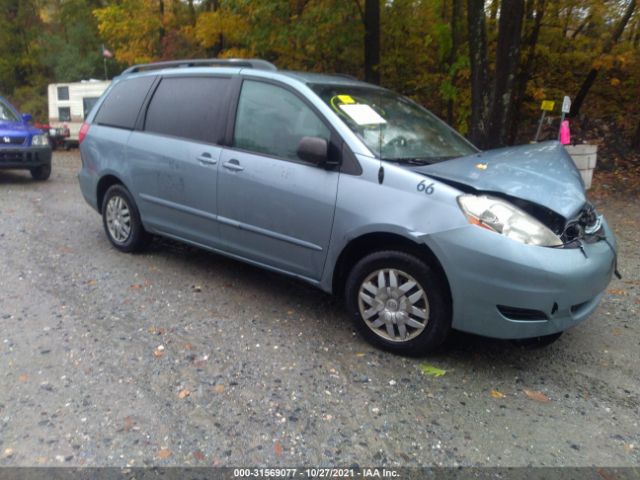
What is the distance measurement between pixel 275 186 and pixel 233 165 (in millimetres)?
503

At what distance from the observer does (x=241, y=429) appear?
290 cm

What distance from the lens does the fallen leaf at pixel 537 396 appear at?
10.6 feet

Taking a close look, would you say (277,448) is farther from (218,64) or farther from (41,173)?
(41,173)

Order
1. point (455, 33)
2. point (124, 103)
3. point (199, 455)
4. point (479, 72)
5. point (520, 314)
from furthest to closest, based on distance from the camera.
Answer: point (455, 33) → point (479, 72) → point (124, 103) → point (520, 314) → point (199, 455)

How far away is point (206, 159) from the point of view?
A: 4613 mm

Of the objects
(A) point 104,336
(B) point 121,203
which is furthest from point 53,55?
(A) point 104,336

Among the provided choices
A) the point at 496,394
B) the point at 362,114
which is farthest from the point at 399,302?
the point at 362,114

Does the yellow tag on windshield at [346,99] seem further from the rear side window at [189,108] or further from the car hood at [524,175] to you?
the rear side window at [189,108]

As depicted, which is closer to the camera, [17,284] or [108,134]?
[17,284]

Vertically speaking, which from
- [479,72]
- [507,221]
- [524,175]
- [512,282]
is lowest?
[512,282]

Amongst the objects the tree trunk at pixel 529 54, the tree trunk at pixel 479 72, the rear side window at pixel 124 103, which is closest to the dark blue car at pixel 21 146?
the rear side window at pixel 124 103

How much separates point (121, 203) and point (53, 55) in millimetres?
26195

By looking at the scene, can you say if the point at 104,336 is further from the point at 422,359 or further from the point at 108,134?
the point at 108,134

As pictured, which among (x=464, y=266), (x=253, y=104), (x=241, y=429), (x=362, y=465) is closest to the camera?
(x=362, y=465)
